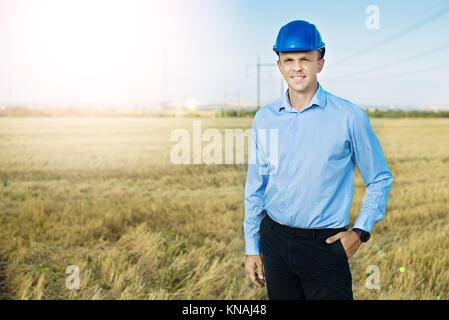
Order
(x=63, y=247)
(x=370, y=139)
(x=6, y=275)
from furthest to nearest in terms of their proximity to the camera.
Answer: (x=63, y=247)
(x=6, y=275)
(x=370, y=139)

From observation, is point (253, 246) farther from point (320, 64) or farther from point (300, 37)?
point (300, 37)

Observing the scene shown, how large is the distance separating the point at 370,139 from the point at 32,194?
29.1 ft

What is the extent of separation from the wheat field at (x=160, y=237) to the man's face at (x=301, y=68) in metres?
2.91

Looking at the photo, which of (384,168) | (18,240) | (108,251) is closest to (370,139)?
(384,168)

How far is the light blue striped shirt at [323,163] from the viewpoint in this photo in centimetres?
213

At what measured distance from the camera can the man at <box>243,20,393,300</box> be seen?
2143mm

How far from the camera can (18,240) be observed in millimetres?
5711

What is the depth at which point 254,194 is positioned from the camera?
8.08 ft

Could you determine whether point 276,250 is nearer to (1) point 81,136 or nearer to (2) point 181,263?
(2) point 181,263
